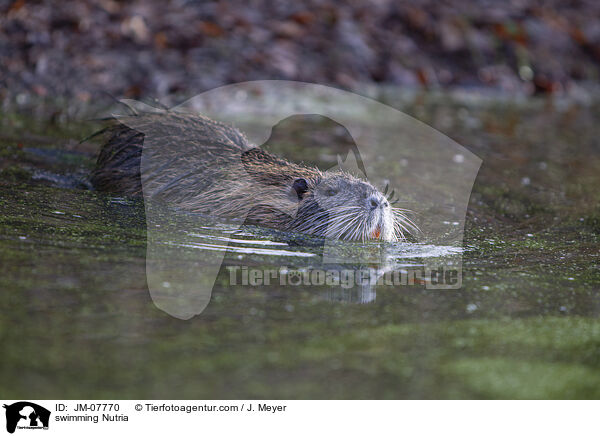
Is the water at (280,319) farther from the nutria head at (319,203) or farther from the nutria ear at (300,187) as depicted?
the nutria ear at (300,187)

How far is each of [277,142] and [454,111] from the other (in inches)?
126

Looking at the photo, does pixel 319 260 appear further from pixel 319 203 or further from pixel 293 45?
pixel 293 45

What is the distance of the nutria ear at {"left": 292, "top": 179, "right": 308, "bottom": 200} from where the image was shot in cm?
452

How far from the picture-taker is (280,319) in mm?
2867

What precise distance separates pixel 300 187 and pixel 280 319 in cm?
177

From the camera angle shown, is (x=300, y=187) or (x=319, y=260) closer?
(x=319, y=260)

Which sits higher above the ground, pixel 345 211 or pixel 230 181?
pixel 230 181

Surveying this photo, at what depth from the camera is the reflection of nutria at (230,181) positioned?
4277mm

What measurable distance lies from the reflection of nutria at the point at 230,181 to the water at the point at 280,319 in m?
0.23
